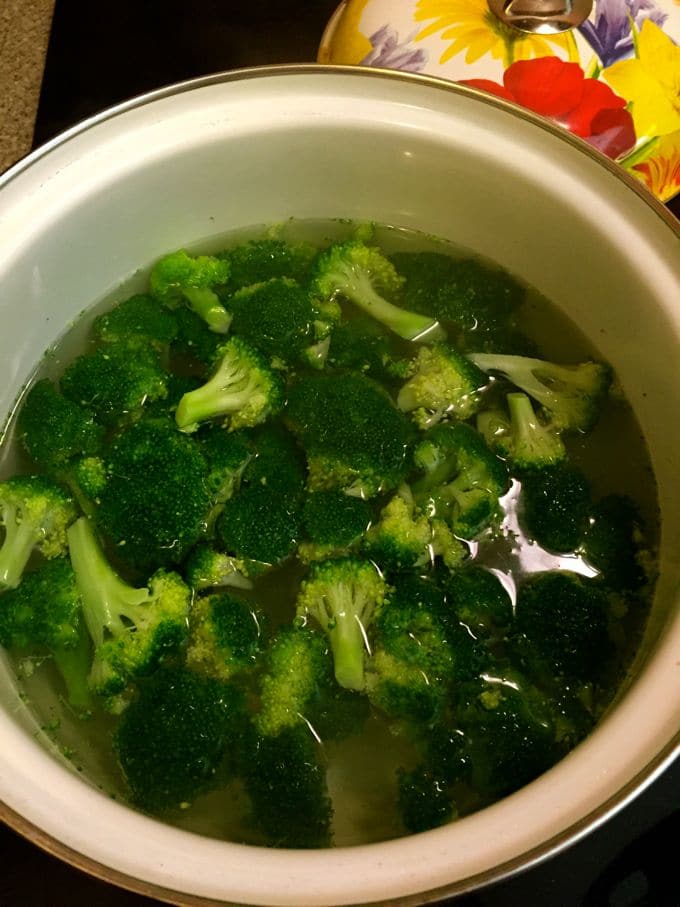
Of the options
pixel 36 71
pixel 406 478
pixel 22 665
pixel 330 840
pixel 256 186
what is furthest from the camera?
pixel 36 71

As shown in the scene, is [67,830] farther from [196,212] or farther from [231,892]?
[196,212]

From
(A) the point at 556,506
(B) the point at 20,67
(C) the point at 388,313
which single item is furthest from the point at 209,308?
(B) the point at 20,67

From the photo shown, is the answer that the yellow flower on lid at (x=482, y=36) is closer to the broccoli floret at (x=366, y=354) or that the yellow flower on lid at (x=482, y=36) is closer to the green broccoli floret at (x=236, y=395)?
the broccoli floret at (x=366, y=354)

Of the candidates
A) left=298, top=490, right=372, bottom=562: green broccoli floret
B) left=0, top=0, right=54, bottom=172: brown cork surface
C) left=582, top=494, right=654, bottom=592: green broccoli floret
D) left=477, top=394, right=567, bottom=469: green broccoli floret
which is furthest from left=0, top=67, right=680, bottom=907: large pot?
left=0, top=0, right=54, bottom=172: brown cork surface

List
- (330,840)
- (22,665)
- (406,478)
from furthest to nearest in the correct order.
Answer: (406,478)
(22,665)
(330,840)

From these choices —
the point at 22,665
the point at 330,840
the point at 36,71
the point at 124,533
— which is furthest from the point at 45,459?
the point at 36,71

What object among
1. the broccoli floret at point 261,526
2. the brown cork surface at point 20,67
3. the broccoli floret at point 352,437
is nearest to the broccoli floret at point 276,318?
the broccoli floret at point 352,437
